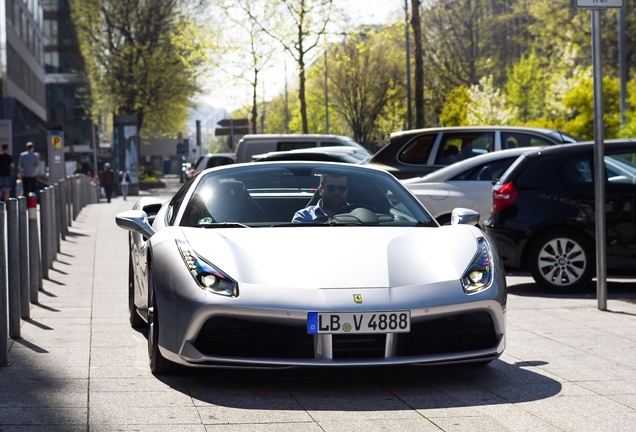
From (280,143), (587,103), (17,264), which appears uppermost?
(587,103)

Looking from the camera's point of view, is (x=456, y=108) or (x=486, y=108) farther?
(x=486, y=108)

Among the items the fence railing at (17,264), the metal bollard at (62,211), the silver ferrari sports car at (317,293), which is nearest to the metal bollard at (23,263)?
the fence railing at (17,264)

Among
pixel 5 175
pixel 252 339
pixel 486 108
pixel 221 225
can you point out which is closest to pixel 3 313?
pixel 221 225

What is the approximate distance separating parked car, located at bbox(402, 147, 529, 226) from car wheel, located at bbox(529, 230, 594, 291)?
2.91 meters

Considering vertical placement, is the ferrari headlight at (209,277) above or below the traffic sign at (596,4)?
below

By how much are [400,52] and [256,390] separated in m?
69.7

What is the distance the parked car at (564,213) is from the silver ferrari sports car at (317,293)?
14.9ft

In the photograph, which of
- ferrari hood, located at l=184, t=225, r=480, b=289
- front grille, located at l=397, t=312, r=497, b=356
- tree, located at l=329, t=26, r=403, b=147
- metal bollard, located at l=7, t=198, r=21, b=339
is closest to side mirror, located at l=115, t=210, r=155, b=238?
ferrari hood, located at l=184, t=225, r=480, b=289

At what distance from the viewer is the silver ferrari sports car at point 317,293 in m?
6.07

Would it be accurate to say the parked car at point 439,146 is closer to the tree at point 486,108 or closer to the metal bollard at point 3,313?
the metal bollard at point 3,313

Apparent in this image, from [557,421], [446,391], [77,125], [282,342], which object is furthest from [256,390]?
[77,125]

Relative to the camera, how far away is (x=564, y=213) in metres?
11.6

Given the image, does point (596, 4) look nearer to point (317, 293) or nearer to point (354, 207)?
point (354, 207)

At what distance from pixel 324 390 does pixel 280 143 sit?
62.1ft
